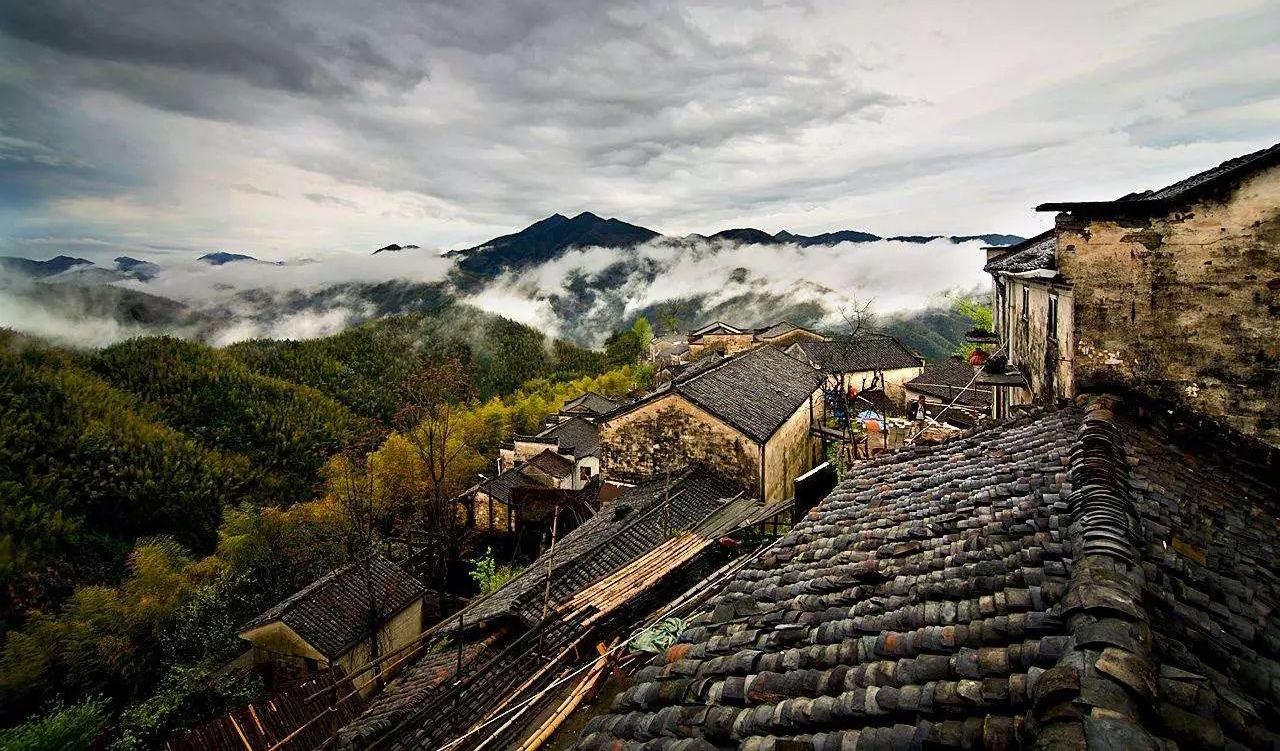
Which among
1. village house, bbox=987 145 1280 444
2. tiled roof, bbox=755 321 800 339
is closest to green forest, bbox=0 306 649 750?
tiled roof, bbox=755 321 800 339

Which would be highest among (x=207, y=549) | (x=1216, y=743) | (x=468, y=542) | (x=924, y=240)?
(x=924, y=240)

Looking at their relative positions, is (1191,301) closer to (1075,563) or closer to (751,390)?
(1075,563)

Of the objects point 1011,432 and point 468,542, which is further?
point 468,542

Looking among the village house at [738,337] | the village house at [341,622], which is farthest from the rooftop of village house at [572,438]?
the village house at [738,337]

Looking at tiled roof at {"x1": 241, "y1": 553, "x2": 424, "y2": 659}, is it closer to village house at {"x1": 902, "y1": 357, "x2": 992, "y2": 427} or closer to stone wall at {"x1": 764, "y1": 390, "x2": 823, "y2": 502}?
stone wall at {"x1": 764, "y1": 390, "x2": 823, "y2": 502}

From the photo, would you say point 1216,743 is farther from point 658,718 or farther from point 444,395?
point 444,395

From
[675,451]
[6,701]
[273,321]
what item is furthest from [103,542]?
[273,321]
